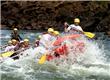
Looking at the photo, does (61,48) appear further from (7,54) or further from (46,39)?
(7,54)

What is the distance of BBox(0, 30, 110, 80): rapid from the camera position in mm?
15249

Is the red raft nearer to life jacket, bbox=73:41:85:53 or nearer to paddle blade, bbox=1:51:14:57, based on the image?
life jacket, bbox=73:41:85:53

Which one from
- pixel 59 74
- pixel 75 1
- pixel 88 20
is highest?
pixel 75 1

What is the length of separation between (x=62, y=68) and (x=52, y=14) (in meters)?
25.1

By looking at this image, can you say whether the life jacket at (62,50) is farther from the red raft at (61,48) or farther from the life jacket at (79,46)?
the life jacket at (79,46)

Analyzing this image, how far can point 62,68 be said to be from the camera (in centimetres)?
1667

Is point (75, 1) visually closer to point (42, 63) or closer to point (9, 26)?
point (9, 26)

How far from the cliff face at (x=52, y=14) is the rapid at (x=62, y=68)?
733 inches

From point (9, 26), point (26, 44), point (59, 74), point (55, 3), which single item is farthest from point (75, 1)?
point (59, 74)

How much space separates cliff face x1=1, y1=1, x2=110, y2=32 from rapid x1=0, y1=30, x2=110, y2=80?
733 inches

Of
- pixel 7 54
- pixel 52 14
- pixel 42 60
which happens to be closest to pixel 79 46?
pixel 42 60

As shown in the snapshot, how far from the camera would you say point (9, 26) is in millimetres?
41156

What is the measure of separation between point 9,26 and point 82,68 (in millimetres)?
25620

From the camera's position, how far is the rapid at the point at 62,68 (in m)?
15.2
